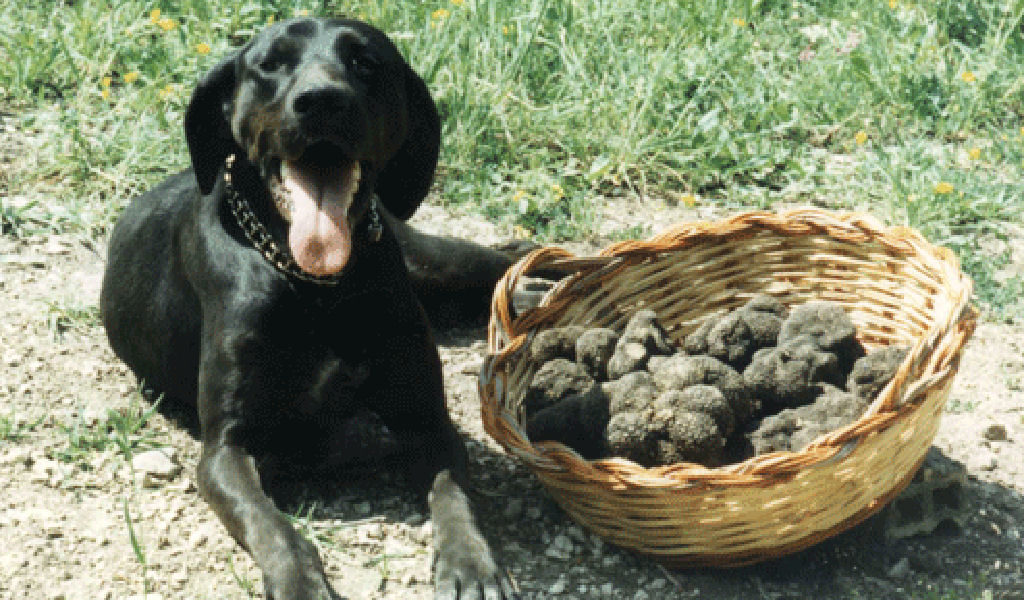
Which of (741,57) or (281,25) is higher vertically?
(281,25)

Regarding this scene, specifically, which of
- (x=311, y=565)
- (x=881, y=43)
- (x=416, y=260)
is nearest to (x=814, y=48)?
(x=881, y=43)

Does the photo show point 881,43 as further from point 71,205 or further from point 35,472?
point 35,472

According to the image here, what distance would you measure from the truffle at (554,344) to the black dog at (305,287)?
33 cm

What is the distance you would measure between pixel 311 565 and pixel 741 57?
373 cm

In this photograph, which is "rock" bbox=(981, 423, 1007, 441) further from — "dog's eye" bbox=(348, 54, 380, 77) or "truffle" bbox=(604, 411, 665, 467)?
"dog's eye" bbox=(348, 54, 380, 77)

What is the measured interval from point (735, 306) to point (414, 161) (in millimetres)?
1277

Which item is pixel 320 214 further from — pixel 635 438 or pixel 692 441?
pixel 692 441

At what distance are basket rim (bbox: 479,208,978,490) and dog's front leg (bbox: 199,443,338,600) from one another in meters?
0.59

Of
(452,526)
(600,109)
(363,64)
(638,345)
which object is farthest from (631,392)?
(600,109)

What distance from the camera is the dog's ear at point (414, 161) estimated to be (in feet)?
13.3

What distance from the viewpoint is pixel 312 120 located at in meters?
3.57

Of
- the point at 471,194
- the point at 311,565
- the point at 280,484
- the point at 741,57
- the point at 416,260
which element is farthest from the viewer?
the point at 741,57

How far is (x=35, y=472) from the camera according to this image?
13.2ft

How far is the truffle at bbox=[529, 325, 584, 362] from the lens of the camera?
424cm
